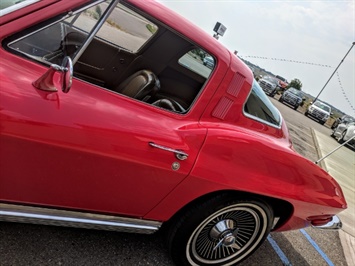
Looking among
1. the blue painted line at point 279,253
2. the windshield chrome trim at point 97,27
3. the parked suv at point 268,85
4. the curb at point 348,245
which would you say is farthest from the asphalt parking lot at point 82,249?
the parked suv at point 268,85

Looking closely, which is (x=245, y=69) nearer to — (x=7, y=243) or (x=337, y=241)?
(x=7, y=243)

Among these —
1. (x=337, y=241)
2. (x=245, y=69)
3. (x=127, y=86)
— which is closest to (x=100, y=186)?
(x=127, y=86)

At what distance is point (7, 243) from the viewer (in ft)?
7.08

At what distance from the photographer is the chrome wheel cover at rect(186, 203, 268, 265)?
2.43m

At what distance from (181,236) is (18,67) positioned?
5.05 feet

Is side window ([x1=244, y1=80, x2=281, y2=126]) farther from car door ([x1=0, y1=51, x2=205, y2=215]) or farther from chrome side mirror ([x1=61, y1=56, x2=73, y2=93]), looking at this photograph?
chrome side mirror ([x1=61, y1=56, x2=73, y2=93])

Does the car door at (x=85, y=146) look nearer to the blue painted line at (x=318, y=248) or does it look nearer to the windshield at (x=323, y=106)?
the blue painted line at (x=318, y=248)

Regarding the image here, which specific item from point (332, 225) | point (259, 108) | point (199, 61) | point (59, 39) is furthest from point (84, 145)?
point (332, 225)

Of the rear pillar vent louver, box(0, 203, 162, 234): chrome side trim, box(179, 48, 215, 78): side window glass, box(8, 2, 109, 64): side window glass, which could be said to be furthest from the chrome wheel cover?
box(8, 2, 109, 64): side window glass

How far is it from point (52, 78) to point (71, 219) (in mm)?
845

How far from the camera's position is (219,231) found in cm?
250

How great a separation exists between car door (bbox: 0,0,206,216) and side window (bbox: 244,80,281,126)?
1.78ft

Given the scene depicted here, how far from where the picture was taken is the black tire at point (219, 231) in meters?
2.31

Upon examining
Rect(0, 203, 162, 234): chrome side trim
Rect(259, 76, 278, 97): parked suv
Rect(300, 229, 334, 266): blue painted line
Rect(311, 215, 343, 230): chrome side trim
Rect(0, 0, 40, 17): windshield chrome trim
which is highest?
Rect(0, 0, 40, 17): windshield chrome trim
